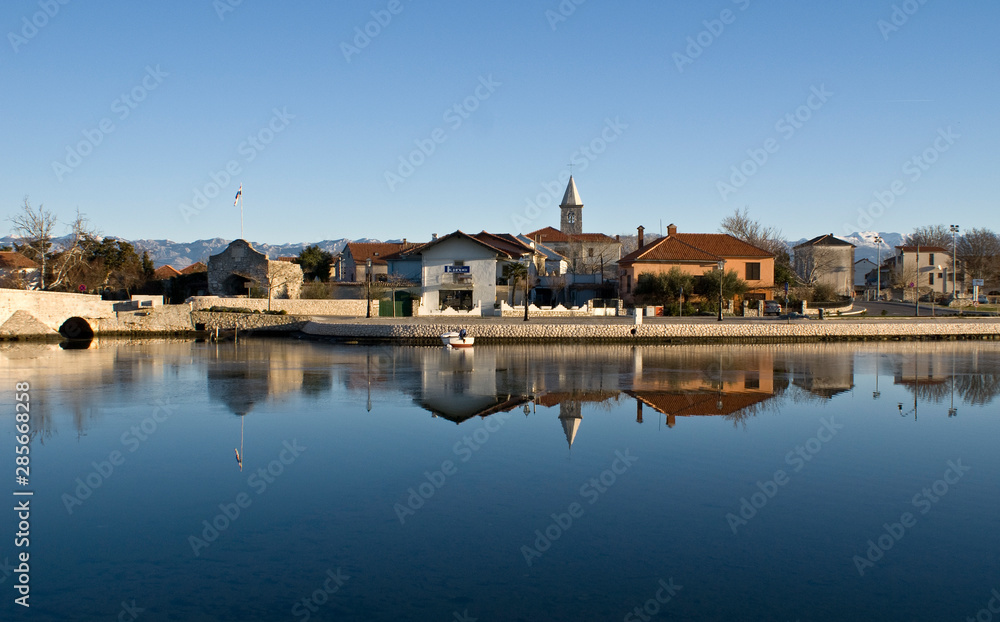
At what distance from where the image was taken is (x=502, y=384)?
20984 mm

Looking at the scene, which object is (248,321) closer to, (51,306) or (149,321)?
(149,321)

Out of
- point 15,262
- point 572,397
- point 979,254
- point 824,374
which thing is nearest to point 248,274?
point 15,262

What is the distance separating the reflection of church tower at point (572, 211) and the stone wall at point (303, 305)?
46.4m

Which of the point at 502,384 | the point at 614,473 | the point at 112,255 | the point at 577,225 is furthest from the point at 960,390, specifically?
the point at 577,225

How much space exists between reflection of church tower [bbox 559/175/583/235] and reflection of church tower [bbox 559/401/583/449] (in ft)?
244

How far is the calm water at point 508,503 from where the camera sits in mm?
6996

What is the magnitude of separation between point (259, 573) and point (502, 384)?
1373 cm

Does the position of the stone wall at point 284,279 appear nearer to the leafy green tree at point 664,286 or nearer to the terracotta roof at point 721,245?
the leafy green tree at point 664,286

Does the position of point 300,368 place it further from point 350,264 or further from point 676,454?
point 350,264

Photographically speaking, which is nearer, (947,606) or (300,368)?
(947,606)

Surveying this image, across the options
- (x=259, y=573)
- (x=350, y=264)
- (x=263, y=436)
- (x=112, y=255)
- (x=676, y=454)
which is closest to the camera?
(x=259, y=573)

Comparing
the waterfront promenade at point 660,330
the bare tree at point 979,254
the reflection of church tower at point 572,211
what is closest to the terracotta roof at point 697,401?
Answer: the waterfront promenade at point 660,330

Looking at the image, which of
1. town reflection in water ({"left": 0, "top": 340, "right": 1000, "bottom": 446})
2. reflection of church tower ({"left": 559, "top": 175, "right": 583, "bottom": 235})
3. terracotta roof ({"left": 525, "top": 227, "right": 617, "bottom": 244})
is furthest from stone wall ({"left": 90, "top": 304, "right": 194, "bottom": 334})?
reflection of church tower ({"left": 559, "top": 175, "right": 583, "bottom": 235})

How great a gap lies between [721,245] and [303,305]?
27827 mm
